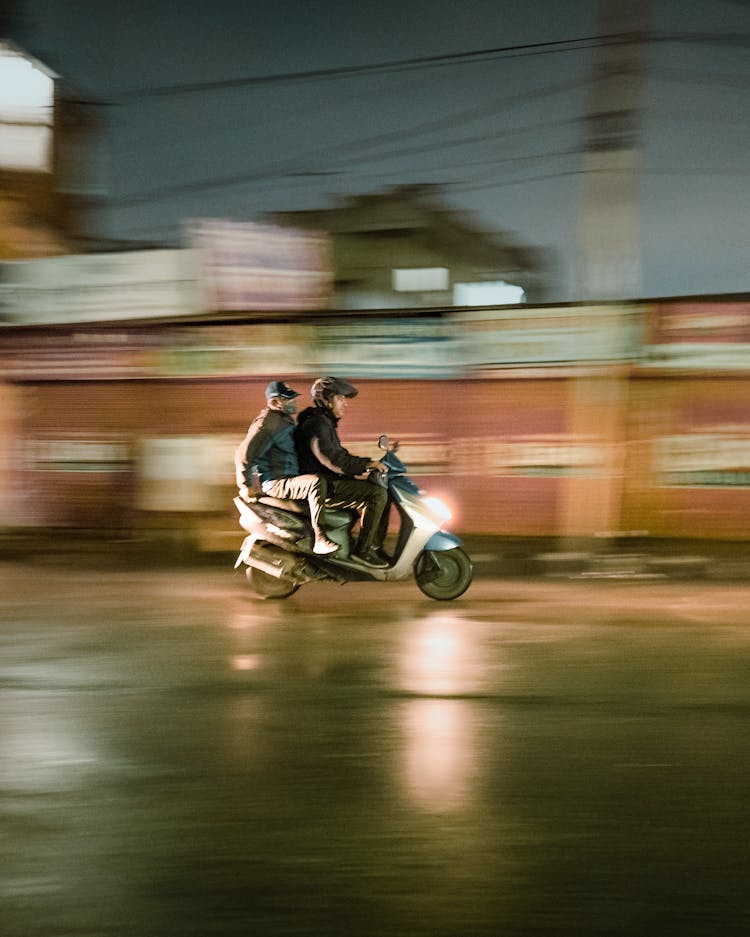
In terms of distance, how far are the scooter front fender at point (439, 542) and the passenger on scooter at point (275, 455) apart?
102cm

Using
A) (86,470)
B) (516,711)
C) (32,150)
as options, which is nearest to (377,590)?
(516,711)

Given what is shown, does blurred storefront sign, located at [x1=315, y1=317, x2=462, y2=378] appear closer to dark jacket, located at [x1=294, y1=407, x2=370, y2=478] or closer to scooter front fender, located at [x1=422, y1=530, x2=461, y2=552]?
dark jacket, located at [x1=294, y1=407, x2=370, y2=478]

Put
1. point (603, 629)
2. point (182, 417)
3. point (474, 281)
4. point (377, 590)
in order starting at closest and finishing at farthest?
point (603, 629), point (377, 590), point (182, 417), point (474, 281)

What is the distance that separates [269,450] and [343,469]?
0.75 meters

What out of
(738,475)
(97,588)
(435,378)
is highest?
(435,378)

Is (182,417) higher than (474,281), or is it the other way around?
(474,281)

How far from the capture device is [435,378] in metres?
14.6

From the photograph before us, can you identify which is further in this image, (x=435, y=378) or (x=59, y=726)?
(x=435, y=378)

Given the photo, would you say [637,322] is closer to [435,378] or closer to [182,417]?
[435,378]

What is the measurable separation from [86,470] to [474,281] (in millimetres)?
21291

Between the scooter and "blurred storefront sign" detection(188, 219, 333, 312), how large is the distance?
5.93 metres

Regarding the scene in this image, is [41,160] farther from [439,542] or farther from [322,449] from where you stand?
[439,542]

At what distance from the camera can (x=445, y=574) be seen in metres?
9.67

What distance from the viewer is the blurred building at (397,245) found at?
31.3 meters
